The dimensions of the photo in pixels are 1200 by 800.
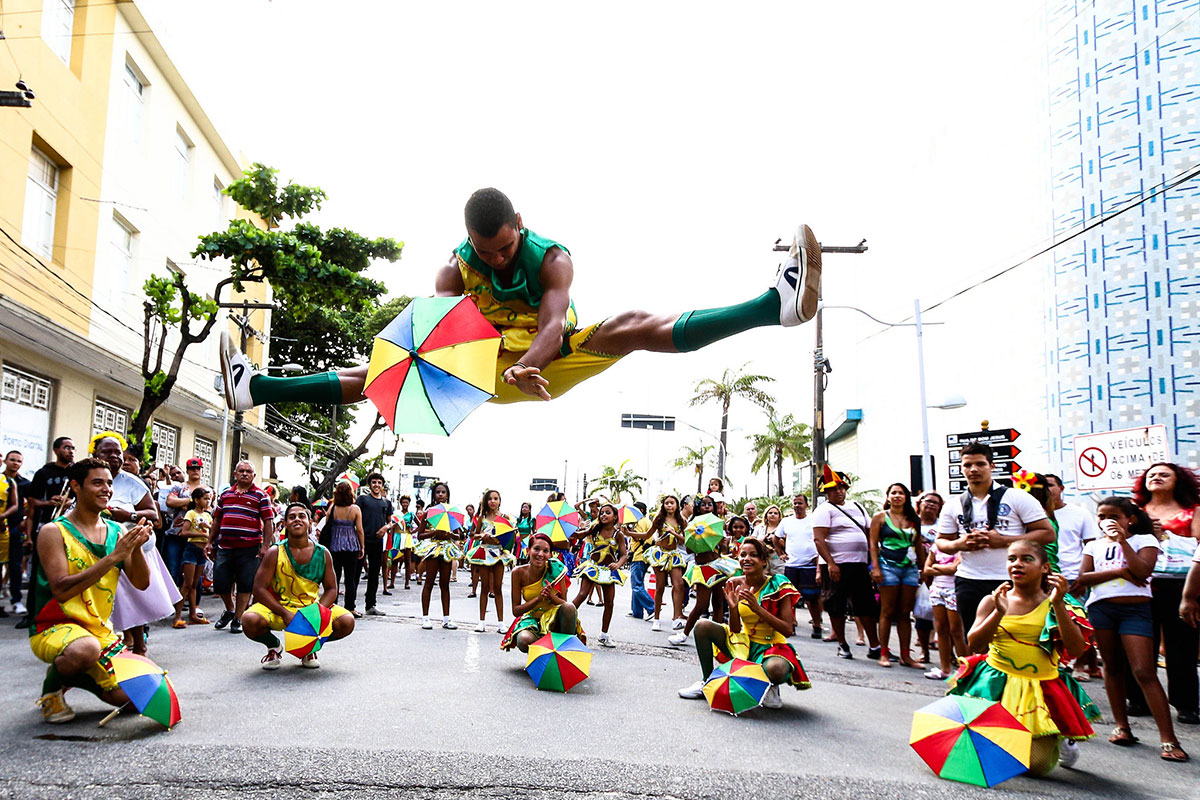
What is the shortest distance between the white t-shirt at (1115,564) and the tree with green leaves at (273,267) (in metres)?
10.3

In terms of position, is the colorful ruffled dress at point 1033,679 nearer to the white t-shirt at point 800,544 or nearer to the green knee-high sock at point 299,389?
the green knee-high sock at point 299,389

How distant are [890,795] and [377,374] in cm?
320

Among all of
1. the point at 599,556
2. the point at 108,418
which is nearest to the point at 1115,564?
the point at 599,556

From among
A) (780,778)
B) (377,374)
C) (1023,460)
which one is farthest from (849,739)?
(1023,460)

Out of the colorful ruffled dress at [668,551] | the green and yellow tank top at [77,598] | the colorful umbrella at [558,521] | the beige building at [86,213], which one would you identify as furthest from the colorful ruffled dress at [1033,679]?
the beige building at [86,213]

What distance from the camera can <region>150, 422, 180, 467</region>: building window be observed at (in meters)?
21.7

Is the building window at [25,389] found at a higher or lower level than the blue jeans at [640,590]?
higher

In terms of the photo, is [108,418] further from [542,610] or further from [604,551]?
[542,610]

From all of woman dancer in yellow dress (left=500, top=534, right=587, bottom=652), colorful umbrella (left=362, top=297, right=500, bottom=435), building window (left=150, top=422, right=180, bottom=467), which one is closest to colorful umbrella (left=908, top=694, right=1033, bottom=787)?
colorful umbrella (left=362, top=297, right=500, bottom=435)

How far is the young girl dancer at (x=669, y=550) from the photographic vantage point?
12.0 meters

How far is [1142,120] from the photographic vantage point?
14.5 m

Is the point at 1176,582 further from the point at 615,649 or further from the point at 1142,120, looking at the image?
the point at 1142,120

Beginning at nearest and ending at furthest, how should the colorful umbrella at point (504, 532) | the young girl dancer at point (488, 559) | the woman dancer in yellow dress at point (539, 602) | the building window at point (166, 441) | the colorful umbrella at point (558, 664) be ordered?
the colorful umbrella at point (558, 664) → the woman dancer in yellow dress at point (539, 602) → the young girl dancer at point (488, 559) → the colorful umbrella at point (504, 532) → the building window at point (166, 441)

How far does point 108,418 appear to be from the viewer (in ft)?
61.4
